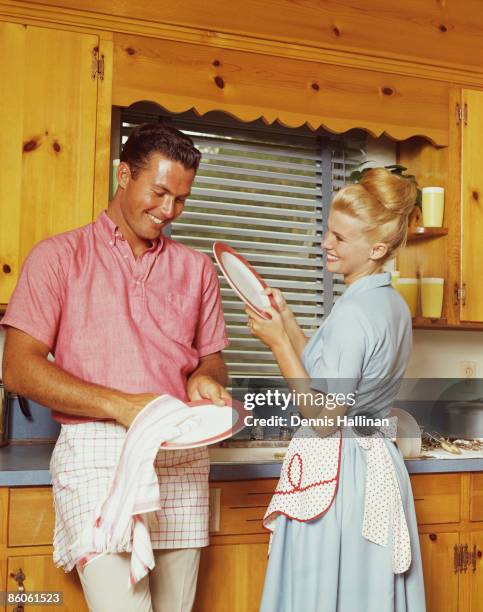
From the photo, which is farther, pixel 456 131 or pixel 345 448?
pixel 456 131

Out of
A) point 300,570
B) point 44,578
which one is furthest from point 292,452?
point 44,578

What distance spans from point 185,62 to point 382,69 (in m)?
0.73

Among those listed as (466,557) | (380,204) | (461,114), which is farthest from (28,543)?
(461,114)

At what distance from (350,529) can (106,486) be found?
0.60 metres

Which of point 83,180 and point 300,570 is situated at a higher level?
point 83,180

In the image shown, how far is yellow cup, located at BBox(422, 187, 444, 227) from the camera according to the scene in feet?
9.37

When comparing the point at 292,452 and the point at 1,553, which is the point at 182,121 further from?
the point at 1,553

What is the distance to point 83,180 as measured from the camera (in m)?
2.39

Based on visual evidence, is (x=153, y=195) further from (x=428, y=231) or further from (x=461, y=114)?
(x=461, y=114)

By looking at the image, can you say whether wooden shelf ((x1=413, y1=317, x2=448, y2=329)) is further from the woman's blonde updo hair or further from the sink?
the woman's blonde updo hair

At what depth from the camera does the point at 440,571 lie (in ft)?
8.21

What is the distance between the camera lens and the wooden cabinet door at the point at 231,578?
7.31ft

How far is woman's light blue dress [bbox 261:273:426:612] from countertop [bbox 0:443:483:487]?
1.10 ft

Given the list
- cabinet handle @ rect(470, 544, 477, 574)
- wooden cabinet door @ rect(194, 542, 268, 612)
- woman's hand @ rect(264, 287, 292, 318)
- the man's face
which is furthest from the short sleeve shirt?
cabinet handle @ rect(470, 544, 477, 574)
